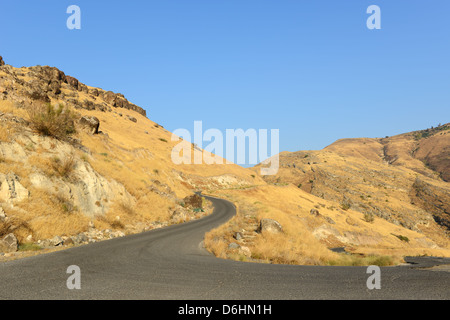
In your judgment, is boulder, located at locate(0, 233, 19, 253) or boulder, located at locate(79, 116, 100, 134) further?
boulder, located at locate(79, 116, 100, 134)

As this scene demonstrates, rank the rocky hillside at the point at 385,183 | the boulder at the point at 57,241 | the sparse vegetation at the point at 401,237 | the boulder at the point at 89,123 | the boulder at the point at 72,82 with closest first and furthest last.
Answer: the boulder at the point at 57,241
the boulder at the point at 89,123
the sparse vegetation at the point at 401,237
the rocky hillside at the point at 385,183
the boulder at the point at 72,82

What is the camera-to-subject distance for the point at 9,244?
30.9 ft

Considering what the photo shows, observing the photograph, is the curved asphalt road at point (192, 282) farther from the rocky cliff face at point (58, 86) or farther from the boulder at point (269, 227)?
the rocky cliff face at point (58, 86)

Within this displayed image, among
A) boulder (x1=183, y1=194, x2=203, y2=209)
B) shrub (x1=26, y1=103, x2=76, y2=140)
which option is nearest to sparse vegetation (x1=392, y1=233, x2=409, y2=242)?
boulder (x1=183, y1=194, x2=203, y2=209)

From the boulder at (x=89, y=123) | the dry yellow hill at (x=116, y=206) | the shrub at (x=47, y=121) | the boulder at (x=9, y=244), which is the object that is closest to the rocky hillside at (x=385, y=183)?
→ the dry yellow hill at (x=116, y=206)

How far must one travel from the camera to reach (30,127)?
1741 cm

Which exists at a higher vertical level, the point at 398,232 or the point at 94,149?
the point at 94,149

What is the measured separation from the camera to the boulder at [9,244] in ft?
30.2

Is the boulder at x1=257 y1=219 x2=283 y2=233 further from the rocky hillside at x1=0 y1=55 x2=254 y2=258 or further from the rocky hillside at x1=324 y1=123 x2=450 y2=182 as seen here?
the rocky hillside at x1=324 y1=123 x2=450 y2=182

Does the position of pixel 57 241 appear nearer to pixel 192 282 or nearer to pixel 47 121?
pixel 192 282

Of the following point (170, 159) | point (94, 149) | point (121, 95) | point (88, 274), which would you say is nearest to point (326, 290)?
point (88, 274)

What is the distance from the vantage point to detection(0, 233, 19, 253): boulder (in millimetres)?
9203
